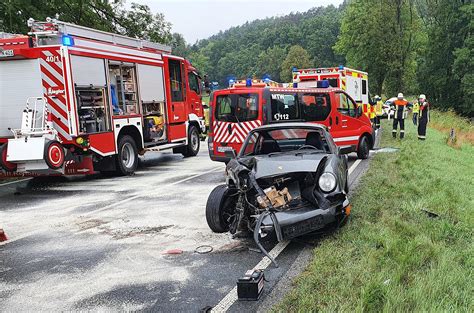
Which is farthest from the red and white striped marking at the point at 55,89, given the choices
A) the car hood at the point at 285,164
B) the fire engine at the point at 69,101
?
the car hood at the point at 285,164

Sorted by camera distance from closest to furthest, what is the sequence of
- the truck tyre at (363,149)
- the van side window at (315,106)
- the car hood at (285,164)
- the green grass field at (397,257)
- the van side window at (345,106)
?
1. the green grass field at (397,257)
2. the car hood at (285,164)
3. the van side window at (315,106)
4. the van side window at (345,106)
5. the truck tyre at (363,149)

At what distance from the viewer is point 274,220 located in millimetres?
4684

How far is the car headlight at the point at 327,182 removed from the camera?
16.8 ft

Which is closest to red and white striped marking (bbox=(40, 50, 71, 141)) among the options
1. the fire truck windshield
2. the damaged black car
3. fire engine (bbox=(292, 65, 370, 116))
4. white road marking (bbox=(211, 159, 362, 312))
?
the fire truck windshield

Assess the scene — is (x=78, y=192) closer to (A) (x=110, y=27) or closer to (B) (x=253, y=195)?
(B) (x=253, y=195)

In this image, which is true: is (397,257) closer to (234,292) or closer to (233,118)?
(234,292)

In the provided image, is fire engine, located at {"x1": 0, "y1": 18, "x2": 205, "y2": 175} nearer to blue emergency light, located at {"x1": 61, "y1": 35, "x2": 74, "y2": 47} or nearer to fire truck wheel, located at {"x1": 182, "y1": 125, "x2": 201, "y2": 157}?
blue emergency light, located at {"x1": 61, "y1": 35, "x2": 74, "y2": 47}

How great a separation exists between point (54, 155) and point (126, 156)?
262 centimetres

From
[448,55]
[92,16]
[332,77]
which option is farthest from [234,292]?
[448,55]

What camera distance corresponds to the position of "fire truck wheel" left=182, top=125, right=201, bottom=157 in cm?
1477

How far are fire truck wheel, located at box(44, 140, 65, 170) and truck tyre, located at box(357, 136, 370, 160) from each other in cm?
762

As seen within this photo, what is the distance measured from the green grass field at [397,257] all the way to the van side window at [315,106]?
11.8ft

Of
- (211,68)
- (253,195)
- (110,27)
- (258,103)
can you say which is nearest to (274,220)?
(253,195)

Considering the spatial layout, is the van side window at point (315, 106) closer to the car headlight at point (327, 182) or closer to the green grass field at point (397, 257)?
the green grass field at point (397, 257)
